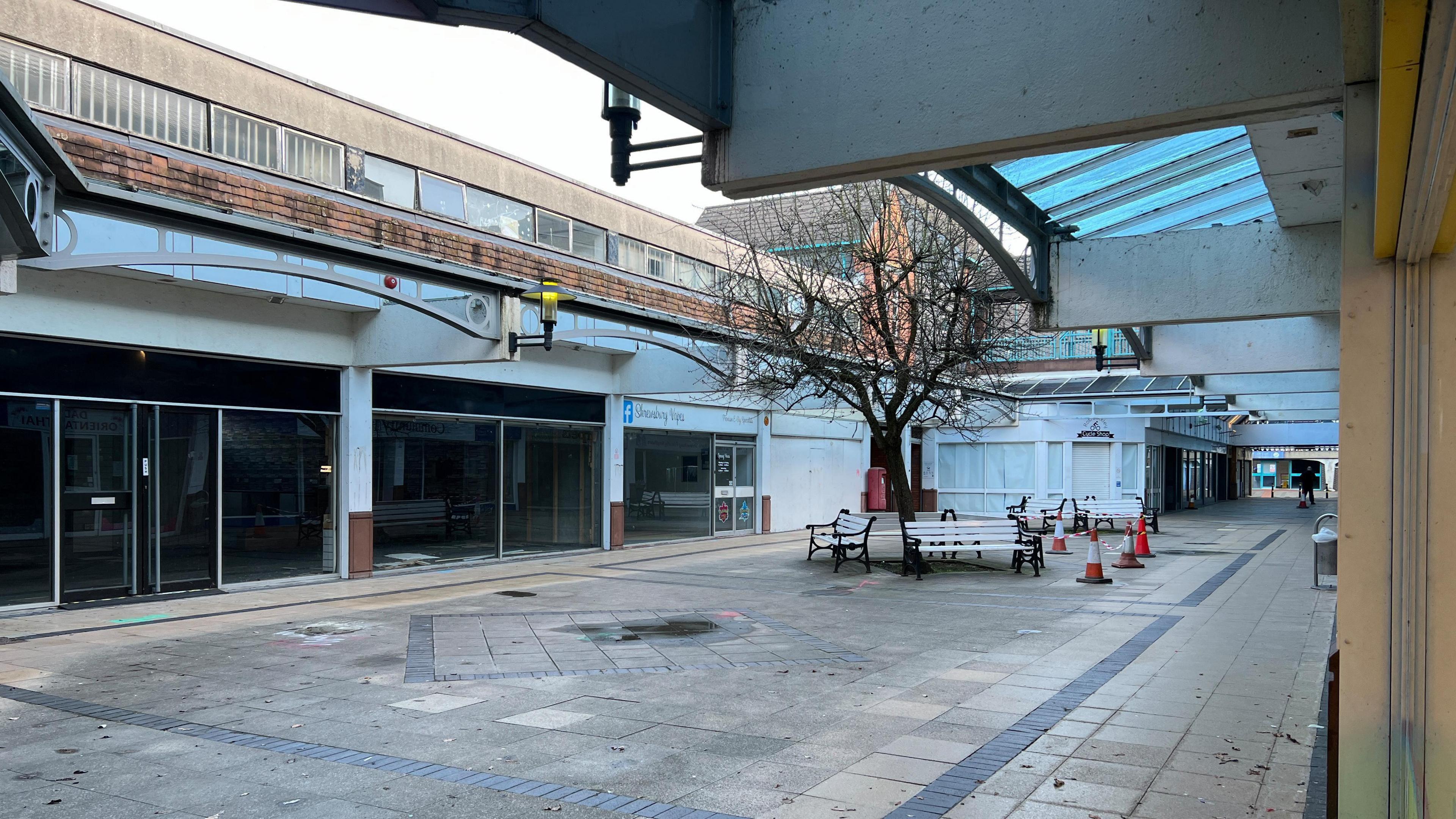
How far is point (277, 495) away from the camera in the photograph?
1415 centimetres

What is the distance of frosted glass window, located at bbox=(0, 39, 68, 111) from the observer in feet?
35.8

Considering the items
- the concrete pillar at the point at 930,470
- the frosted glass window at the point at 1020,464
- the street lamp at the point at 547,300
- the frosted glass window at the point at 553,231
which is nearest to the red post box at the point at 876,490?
the concrete pillar at the point at 930,470

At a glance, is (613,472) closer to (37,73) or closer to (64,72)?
(64,72)

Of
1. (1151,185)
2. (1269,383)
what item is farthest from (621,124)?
(1269,383)

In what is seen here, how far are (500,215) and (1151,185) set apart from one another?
11.0 m

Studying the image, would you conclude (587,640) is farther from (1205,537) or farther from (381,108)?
(1205,537)

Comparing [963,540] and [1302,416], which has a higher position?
[1302,416]

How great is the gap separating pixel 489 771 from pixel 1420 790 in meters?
4.25

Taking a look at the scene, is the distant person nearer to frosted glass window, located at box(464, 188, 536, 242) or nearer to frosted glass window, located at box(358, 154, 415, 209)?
frosted glass window, located at box(464, 188, 536, 242)

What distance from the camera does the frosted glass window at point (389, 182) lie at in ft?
48.4

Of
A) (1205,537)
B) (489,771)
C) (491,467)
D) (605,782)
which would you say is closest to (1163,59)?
(605,782)

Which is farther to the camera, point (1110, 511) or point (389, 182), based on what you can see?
point (1110, 511)

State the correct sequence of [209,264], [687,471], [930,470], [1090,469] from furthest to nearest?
[930,470]
[1090,469]
[687,471]
[209,264]

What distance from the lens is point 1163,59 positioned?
4363 mm
